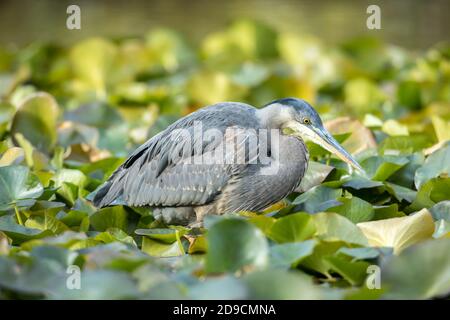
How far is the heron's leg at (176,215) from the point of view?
16.0 ft

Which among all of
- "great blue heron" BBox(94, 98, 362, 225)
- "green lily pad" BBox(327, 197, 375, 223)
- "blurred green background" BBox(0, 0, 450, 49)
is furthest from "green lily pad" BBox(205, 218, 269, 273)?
"blurred green background" BBox(0, 0, 450, 49)

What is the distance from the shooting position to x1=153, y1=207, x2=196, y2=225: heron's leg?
16.0ft

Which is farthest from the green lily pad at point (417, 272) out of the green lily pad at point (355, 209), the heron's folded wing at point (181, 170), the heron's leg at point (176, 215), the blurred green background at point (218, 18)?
the blurred green background at point (218, 18)

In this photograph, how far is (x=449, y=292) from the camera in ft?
11.0

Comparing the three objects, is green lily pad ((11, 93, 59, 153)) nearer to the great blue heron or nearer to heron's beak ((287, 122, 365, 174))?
the great blue heron

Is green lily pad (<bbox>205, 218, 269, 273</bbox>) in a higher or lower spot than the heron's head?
lower

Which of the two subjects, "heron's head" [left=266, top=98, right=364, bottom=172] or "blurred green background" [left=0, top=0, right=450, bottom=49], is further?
"blurred green background" [left=0, top=0, right=450, bottom=49]

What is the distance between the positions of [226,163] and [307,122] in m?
0.48

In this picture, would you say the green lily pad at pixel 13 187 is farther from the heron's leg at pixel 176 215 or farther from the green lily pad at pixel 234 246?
the green lily pad at pixel 234 246

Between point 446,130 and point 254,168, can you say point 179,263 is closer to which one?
point 254,168

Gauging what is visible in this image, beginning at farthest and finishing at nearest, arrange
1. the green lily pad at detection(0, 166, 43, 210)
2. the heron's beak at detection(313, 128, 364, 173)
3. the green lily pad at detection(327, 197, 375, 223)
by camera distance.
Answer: the heron's beak at detection(313, 128, 364, 173) → the green lily pad at detection(0, 166, 43, 210) → the green lily pad at detection(327, 197, 375, 223)

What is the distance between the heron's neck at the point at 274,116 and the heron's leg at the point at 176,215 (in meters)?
0.65

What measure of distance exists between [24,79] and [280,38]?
3.02 m

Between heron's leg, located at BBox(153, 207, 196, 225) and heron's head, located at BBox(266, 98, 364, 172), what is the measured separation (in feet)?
2.39
